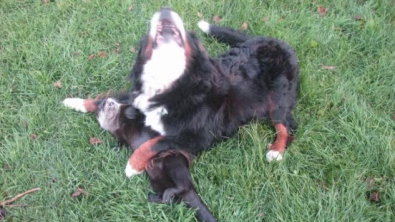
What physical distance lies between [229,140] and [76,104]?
4.26ft

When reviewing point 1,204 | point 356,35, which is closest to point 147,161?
point 1,204

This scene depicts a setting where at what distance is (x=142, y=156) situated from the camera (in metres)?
2.85

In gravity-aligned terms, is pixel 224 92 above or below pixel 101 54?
above

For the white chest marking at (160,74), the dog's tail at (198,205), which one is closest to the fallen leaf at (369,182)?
the dog's tail at (198,205)

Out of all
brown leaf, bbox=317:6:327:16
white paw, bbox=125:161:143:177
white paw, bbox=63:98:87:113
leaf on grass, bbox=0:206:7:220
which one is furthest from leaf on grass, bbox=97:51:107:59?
brown leaf, bbox=317:6:327:16

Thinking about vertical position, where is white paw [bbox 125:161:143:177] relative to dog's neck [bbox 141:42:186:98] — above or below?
below

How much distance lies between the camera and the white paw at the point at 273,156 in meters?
2.99

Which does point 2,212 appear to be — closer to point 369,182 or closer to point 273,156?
point 273,156

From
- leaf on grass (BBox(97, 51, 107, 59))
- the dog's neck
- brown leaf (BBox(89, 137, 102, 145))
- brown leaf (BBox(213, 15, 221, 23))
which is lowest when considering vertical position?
brown leaf (BBox(89, 137, 102, 145))

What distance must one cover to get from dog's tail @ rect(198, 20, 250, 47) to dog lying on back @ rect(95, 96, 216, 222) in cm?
125

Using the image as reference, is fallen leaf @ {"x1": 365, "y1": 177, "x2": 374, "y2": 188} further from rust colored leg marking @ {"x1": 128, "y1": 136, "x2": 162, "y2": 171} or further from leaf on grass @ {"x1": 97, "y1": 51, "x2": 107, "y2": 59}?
leaf on grass @ {"x1": 97, "y1": 51, "x2": 107, "y2": 59}

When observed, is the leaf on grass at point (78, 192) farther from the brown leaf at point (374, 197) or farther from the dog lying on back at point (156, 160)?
the brown leaf at point (374, 197)

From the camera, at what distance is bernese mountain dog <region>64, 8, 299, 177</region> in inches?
110

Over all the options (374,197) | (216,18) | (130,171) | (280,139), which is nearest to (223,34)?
(216,18)
